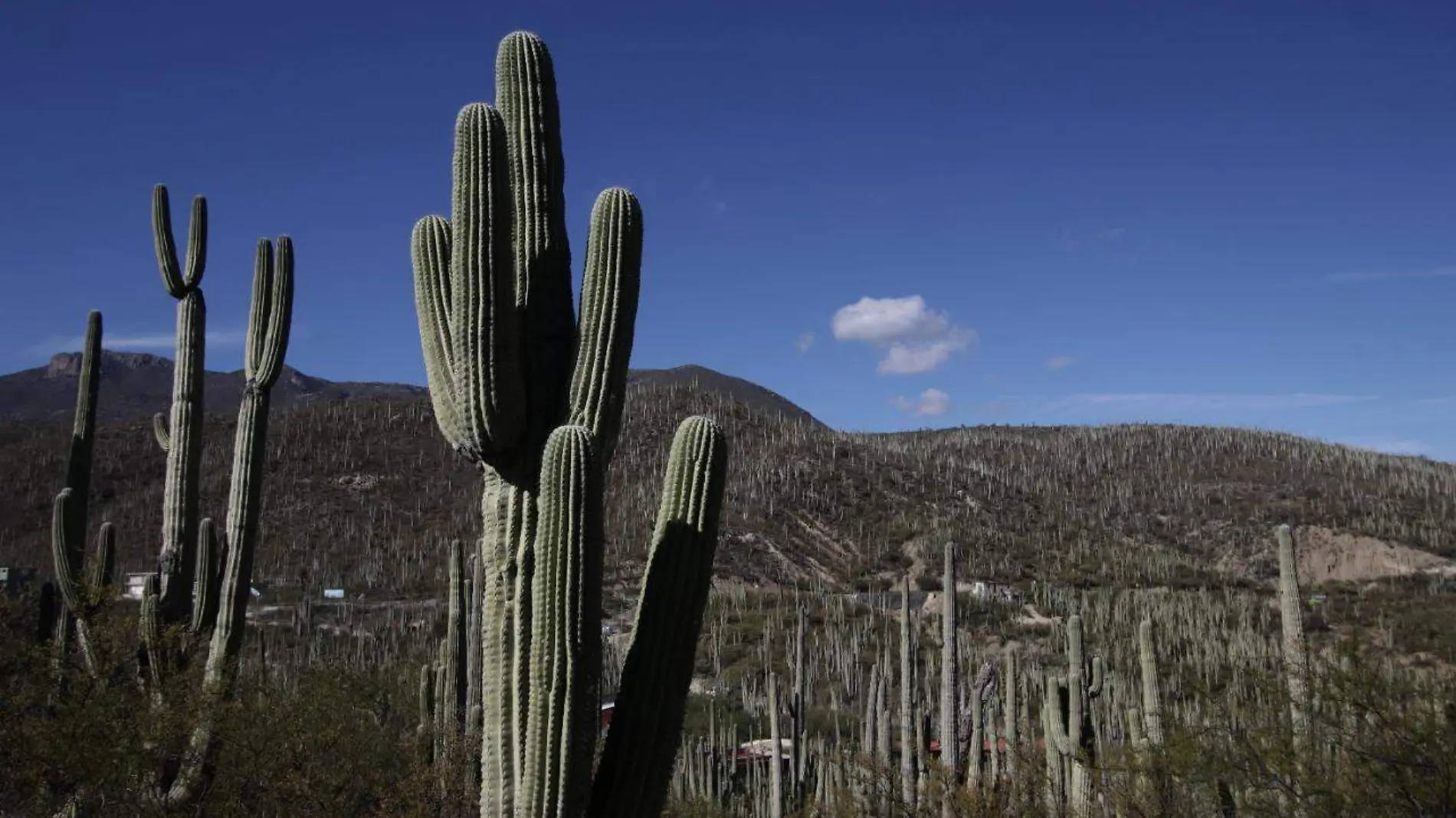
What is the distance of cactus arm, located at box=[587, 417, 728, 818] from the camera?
6.04 meters

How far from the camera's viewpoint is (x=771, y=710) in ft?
61.8

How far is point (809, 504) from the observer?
5747 cm

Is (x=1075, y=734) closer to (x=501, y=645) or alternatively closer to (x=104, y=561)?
(x=501, y=645)

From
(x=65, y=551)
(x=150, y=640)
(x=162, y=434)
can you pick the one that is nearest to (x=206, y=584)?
(x=150, y=640)

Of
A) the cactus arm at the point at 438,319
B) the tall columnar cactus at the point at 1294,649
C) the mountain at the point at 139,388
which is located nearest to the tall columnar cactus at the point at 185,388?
the cactus arm at the point at 438,319

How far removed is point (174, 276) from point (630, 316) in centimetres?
790

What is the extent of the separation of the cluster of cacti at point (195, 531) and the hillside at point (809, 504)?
3090 cm

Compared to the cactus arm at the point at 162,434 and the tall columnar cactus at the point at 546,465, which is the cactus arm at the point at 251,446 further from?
the tall columnar cactus at the point at 546,465

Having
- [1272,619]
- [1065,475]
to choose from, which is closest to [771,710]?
[1272,619]

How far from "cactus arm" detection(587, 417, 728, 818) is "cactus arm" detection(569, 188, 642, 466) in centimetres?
46

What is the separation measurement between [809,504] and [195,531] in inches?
1839

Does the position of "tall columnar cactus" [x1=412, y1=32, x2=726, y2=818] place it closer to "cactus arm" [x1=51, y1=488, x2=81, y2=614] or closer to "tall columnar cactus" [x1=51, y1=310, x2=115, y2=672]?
"tall columnar cactus" [x1=51, y1=310, x2=115, y2=672]

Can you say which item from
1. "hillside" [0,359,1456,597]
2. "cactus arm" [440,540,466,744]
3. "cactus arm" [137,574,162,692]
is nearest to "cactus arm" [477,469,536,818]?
"cactus arm" [137,574,162,692]

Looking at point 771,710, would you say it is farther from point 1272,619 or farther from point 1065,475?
point 1065,475
